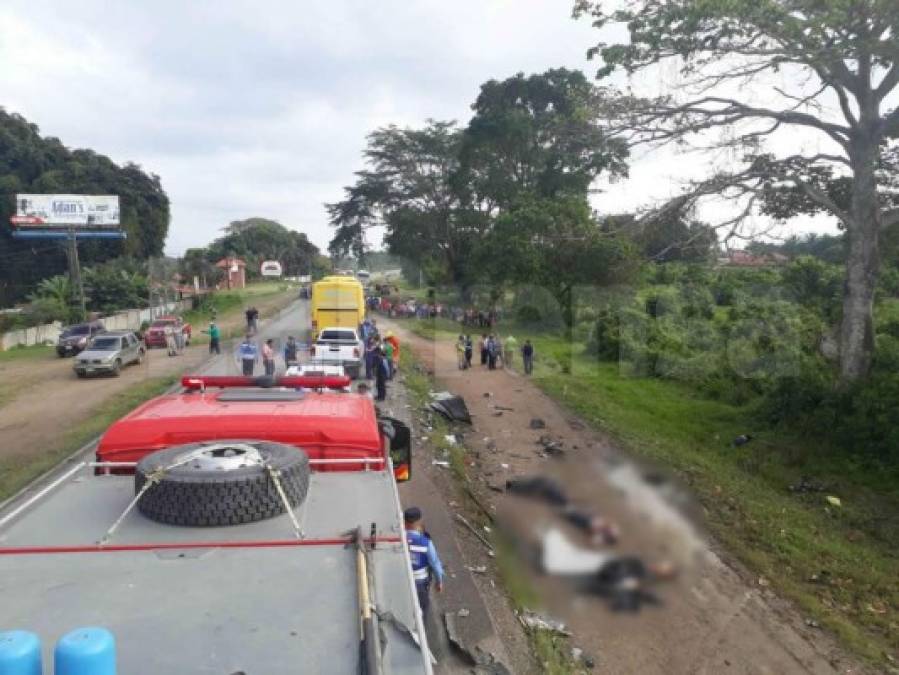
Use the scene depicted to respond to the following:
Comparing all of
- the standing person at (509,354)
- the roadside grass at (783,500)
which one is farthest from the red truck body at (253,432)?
the standing person at (509,354)

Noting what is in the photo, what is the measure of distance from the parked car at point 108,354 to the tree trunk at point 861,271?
18893mm

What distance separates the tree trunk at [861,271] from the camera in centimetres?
1358

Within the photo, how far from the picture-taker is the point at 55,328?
32.7 m

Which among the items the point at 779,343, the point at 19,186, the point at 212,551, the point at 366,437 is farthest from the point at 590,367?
the point at 19,186

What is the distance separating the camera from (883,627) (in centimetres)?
753

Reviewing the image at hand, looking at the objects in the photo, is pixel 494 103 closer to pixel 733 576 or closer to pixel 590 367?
pixel 590 367

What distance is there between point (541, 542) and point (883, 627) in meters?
3.87

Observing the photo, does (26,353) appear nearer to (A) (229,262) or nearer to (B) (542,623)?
(B) (542,623)

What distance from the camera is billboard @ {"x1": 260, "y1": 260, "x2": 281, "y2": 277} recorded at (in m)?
90.0

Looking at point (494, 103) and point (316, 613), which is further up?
point (494, 103)

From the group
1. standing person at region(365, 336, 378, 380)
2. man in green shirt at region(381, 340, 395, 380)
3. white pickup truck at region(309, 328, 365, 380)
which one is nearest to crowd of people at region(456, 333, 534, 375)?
white pickup truck at region(309, 328, 365, 380)

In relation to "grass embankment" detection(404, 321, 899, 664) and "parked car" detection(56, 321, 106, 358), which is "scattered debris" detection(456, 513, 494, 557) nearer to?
"grass embankment" detection(404, 321, 899, 664)

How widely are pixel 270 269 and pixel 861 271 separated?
3280 inches

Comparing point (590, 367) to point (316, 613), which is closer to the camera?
point (316, 613)
